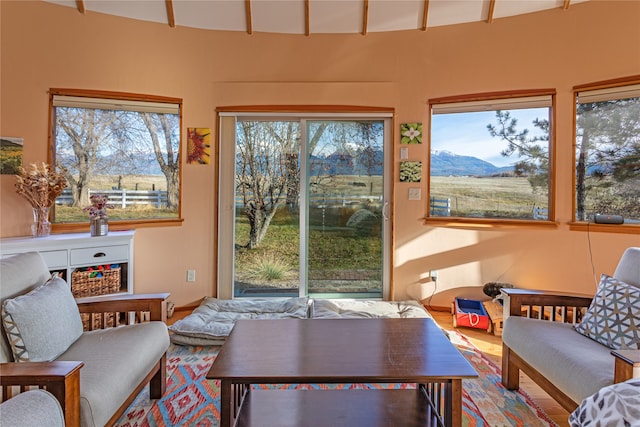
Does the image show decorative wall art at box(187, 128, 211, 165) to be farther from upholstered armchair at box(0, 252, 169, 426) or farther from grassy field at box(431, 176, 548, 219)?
grassy field at box(431, 176, 548, 219)

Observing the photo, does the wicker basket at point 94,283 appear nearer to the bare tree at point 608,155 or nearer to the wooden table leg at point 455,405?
the wooden table leg at point 455,405

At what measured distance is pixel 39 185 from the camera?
9.59 ft

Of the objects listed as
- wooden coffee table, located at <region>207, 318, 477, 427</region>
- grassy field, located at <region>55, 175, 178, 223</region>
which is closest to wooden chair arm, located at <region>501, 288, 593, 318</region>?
wooden coffee table, located at <region>207, 318, 477, 427</region>

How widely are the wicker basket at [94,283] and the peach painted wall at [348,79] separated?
1.42 feet

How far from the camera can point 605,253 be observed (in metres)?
3.17

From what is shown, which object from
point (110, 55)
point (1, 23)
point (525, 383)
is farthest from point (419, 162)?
point (1, 23)

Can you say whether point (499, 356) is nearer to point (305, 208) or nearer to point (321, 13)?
point (305, 208)

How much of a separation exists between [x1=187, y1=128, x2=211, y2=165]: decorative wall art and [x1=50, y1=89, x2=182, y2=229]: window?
0.42 feet

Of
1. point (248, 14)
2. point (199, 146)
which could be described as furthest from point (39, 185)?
point (248, 14)

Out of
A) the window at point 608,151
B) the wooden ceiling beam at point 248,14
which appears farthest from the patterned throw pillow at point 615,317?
the wooden ceiling beam at point 248,14

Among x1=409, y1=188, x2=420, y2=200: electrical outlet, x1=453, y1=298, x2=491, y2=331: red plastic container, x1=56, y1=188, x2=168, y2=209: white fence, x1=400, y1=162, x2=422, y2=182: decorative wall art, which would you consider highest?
x1=400, y1=162, x2=422, y2=182: decorative wall art

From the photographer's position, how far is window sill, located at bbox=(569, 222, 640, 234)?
3.05m

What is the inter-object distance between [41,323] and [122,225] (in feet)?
6.55

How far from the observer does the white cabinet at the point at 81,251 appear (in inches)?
105
